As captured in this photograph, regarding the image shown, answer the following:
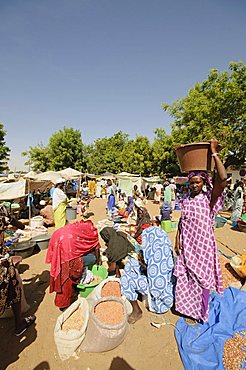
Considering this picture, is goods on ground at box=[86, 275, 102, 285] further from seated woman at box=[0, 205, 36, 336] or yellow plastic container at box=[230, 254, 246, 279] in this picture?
yellow plastic container at box=[230, 254, 246, 279]

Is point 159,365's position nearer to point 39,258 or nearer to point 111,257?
point 111,257

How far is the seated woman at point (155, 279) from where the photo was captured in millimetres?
3025

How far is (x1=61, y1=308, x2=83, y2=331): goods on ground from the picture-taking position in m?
2.63

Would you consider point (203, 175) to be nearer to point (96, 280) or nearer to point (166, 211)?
point (96, 280)

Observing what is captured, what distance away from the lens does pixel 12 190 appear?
7328 millimetres

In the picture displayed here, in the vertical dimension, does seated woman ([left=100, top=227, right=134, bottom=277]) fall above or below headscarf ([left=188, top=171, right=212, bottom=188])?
below

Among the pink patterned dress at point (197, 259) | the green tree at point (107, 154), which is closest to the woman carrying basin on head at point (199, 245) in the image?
the pink patterned dress at point (197, 259)

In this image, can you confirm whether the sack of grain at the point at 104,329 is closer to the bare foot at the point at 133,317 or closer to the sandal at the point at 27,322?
the bare foot at the point at 133,317

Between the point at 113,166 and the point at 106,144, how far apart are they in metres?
8.05

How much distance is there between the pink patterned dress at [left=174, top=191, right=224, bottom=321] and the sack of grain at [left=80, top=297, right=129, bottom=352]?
84 centimetres

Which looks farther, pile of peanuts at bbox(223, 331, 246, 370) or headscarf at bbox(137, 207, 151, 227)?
headscarf at bbox(137, 207, 151, 227)

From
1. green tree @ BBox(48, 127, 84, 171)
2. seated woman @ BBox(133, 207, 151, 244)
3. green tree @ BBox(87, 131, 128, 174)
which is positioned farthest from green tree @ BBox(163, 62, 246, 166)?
green tree @ BBox(87, 131, 128, 174)

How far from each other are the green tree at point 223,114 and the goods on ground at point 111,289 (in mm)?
12671

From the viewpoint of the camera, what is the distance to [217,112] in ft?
48.8
